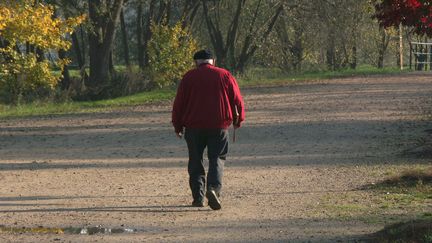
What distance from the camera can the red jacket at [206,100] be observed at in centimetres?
1130

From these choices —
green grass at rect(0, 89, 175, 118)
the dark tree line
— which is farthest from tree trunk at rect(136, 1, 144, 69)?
green grass at rect(0, 89, 175, 118)

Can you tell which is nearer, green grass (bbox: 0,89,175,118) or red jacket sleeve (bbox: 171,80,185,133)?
red jacket sleeve (bbox: 171,80,185,133)

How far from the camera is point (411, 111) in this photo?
2430 centimetres

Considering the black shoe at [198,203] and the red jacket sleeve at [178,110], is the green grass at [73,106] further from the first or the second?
the black shoe at [198,203]

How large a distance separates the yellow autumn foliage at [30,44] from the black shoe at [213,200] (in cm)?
2006

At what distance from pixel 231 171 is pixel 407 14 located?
357 cm

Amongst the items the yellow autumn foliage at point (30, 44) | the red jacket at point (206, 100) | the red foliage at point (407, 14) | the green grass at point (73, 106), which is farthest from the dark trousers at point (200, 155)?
the yellow autumn foliage at point (30, 44)

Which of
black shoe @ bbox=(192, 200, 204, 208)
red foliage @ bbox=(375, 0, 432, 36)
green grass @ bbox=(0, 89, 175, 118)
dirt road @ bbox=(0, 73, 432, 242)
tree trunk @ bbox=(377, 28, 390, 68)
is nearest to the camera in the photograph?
dirt road @ bbox=(0, 73, 432, 242)

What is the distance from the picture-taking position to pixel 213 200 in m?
11.0

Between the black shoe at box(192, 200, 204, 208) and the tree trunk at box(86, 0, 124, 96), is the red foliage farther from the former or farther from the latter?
the tree trunk at box(86, 0, 124, 96)

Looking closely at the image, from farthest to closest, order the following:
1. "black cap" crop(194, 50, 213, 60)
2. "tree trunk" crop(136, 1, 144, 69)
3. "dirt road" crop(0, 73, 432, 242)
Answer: "tree trunk" crop(136, 1, 144, 69), "black cap" crop(194, 50, 213, 60), "dirt road" crop(0, 73, 432, 242)

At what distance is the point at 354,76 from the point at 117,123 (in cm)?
1875

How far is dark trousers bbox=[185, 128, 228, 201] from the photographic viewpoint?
37.3 feet

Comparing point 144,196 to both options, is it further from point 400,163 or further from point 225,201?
point 400,163
